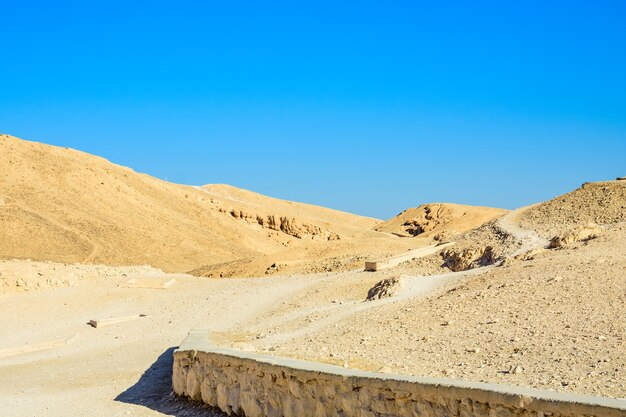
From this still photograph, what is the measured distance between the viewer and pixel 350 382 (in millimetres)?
6195

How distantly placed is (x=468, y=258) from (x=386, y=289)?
15.0ft

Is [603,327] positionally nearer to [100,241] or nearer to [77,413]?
[77,413]

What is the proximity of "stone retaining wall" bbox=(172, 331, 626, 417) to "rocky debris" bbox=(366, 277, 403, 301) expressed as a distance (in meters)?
4.96

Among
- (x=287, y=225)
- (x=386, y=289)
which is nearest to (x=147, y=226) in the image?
(x=287, y=225)

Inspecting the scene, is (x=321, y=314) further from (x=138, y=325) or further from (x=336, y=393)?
(x=336, y=393)

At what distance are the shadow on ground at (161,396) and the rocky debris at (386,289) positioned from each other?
3958 millimetres

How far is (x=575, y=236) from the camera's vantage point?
50.2ft

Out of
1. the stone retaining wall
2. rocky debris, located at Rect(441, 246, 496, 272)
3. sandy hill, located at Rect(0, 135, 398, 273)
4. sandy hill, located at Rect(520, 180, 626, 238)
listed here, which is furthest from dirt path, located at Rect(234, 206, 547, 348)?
sandy hill, located at Rect(0, 135, 398, 273)

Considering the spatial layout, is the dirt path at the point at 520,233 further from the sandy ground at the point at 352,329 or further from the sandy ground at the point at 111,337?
the sandy ground at the point at 111,337

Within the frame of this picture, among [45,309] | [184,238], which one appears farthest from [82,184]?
[45,309]

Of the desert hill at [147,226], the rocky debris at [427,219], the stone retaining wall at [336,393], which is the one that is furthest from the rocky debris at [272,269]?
the rocky debris at [427,219]

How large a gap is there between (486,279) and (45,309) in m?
10.7

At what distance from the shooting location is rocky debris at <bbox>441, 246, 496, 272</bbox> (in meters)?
17.2

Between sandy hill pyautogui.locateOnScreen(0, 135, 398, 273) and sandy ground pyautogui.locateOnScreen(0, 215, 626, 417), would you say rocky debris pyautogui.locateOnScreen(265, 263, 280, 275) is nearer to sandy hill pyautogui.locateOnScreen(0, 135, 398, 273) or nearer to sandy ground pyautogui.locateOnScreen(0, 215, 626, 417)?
sandy hill pyautogui.locateOnScreen(0, 135, 398, 273)
